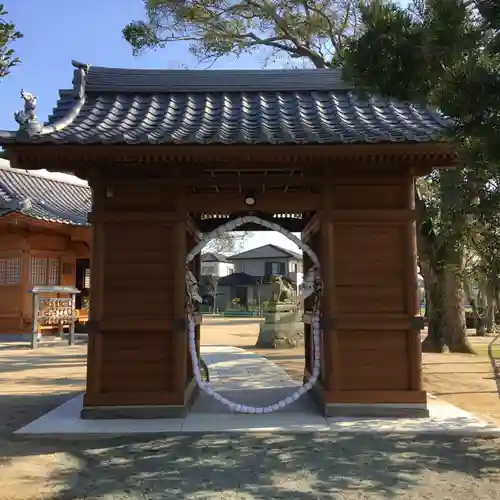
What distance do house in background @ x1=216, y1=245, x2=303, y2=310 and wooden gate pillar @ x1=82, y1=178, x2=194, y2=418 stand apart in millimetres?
43945

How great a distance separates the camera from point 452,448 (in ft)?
16.3

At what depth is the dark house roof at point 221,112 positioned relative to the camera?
5691mm

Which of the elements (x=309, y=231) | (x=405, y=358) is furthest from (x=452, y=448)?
(x=309, y=231)

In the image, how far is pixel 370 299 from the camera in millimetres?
6184

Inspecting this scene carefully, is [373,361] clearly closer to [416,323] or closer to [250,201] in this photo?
[416,323]

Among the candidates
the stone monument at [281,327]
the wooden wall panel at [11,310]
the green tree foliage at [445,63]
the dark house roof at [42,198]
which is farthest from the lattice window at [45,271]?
the green tree foliage at [445,63]

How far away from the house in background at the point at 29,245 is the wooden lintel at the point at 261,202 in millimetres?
10390

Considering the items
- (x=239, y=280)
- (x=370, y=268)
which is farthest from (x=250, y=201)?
(x=239, y=280)

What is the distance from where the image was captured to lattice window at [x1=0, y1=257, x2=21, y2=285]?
1656 cm

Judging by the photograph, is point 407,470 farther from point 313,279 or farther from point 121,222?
point 121,222

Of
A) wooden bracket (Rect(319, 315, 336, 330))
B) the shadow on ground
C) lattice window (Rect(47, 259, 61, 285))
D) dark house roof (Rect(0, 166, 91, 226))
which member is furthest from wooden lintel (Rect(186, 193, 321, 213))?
lattice window (Rect(47, 259, 61, 285))

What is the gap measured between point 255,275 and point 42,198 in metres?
37.7

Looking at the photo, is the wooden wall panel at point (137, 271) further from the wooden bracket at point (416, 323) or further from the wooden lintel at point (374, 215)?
the wooden bracket at point (416, 323)

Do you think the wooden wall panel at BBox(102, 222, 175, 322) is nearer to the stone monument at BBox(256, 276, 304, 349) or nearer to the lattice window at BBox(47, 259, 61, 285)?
the stone monument at BBox(256, 276, 304, 349)
